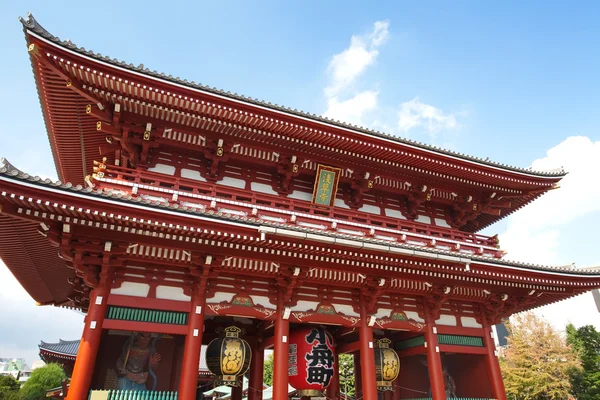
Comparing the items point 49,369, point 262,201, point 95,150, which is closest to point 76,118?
point 95,150

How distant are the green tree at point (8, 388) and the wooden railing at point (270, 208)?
20.0 meters

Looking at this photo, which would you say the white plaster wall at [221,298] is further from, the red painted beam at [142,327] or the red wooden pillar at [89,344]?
the red wooden pillar at [89,344]

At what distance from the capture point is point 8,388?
2344cm

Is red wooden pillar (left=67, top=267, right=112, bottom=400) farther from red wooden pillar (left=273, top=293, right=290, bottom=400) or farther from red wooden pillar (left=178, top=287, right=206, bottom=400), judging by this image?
red wooden pillar (left=273, top=293, right=290, bottom=400)

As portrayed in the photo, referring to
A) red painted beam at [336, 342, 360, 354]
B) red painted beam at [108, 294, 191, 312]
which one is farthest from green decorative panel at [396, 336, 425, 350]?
red painted beam at [108, 294, 191, 312]

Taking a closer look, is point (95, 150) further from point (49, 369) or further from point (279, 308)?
point (49, 369)

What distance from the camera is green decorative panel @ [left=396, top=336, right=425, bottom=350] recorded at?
40.7 feet

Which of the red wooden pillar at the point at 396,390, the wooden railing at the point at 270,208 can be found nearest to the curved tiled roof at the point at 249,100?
the wooden railing at the point at 270,208

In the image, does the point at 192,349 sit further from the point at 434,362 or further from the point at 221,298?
the point at 434,362

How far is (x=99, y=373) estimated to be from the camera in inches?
395

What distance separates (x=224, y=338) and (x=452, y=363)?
8779mm

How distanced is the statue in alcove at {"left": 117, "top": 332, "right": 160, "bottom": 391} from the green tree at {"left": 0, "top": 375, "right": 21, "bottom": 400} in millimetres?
18711

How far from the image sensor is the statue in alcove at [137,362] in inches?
387

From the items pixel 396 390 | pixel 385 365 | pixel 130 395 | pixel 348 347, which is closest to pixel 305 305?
pixel 348 347
